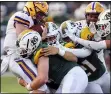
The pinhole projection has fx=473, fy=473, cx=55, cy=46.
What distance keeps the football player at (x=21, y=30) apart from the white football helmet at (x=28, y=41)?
0.37 feet

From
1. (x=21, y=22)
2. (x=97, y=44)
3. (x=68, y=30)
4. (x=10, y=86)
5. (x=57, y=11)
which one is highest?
(x=21, y=22)

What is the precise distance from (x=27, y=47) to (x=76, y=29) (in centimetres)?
77

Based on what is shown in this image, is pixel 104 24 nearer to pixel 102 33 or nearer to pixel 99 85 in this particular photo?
pixel 102 33

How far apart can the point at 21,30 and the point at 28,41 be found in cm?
32

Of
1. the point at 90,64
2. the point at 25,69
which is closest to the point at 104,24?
the point at 90,64

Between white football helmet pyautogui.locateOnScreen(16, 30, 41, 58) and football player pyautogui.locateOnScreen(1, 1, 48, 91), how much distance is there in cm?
11

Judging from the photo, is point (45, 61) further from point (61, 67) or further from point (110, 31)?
point (110, 31)

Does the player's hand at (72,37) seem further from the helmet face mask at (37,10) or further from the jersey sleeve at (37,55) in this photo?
the jersey sleeve at (37,55)

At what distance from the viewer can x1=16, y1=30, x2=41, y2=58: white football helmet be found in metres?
4.05

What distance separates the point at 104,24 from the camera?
4.49 meters

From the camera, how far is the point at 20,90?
727cm

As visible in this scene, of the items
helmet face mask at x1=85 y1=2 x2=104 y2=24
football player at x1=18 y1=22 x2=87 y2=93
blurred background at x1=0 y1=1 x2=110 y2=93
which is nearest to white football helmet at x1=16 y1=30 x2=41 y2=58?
football player at x1=18 y1=22 x2=87 y2=93

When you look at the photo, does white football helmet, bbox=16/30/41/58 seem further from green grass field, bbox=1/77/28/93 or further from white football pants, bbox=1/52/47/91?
green grass field, bbox=1/77/28/93

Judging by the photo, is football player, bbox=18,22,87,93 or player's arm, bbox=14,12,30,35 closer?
football player, bbox=18,22,87,93
